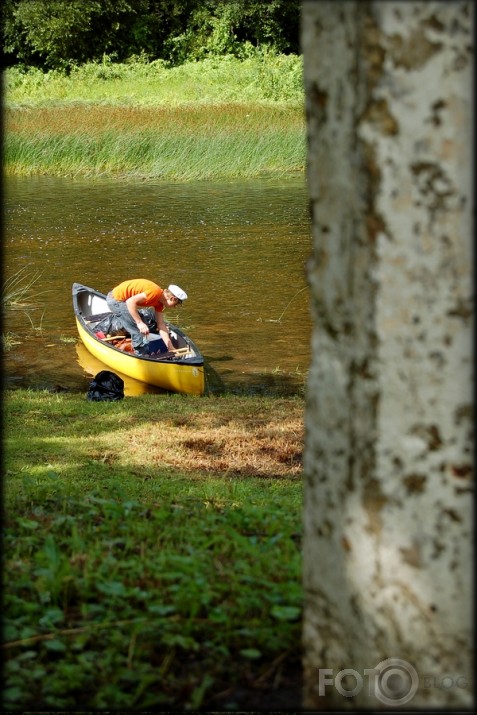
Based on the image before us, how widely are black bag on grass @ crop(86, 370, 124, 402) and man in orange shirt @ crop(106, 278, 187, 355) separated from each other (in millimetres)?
1566

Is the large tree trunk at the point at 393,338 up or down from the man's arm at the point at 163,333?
up

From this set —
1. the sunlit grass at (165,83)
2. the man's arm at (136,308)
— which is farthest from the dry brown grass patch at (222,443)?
the sunlit grass at (165,83)

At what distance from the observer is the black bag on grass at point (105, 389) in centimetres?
1080

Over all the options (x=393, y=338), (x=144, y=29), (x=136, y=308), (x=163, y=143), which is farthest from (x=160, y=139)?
A: (x=393, y=338)

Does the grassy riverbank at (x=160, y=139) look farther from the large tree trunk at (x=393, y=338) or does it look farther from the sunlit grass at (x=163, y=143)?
the large tree trunk at (x=393, y=338)

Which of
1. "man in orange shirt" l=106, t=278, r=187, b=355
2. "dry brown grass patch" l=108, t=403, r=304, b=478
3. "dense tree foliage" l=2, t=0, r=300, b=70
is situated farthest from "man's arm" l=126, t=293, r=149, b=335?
"dense tree foliage" l=2, t=0, r=300, b=70

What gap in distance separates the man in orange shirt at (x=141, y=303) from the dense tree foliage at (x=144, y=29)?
28806 millimetres

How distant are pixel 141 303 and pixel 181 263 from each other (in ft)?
20.9

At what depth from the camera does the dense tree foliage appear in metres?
40.4

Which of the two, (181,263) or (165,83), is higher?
(165,83)

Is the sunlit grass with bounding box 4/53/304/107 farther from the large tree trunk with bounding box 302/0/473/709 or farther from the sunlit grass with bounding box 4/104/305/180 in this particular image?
the large tree trunk with bounding box 302/0/473/709

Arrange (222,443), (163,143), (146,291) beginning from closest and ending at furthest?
(222,443)
(146,291)
(163,143)

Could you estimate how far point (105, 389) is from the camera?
35.8 ft

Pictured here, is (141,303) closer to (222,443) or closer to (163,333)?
(163,333)
